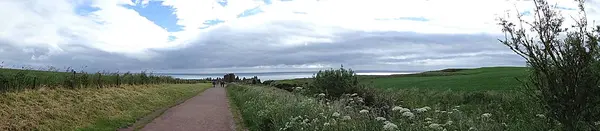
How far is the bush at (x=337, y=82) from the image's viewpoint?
23172 mm

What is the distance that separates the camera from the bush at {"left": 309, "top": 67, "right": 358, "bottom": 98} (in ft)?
76.0

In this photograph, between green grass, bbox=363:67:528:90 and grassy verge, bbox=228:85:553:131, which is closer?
grassy verge, bbox=228:85:553:131

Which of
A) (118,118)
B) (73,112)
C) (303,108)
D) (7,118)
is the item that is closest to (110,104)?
(118,118)

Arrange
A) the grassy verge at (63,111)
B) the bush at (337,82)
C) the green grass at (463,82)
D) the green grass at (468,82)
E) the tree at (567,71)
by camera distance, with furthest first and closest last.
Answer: the green grass at (468,82) < the green grass at (463,82) < the bush at (337,82) < the grassy verge at (63,111) < the tree at (567,71)

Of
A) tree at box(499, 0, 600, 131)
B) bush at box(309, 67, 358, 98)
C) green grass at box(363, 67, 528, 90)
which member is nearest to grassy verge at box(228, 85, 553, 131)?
tree at box(499, 0, 600, 131)

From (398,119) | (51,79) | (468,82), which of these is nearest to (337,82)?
(51,79)

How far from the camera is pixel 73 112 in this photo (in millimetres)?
15414

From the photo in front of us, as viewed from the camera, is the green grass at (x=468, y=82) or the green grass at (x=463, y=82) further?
the green grass at (x=468, y=82)

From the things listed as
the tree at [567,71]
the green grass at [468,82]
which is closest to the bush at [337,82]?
the green grass at [468,82]

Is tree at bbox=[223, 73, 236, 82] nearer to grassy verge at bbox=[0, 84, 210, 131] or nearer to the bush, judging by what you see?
the bush

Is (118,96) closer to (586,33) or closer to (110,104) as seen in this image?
(110,104)

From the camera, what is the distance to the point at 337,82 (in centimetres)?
2339

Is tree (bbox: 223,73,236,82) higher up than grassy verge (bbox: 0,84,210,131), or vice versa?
tree (bbox: 223,73,236,82)

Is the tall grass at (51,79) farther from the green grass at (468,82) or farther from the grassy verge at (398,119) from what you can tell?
the green grass at (468,82)
